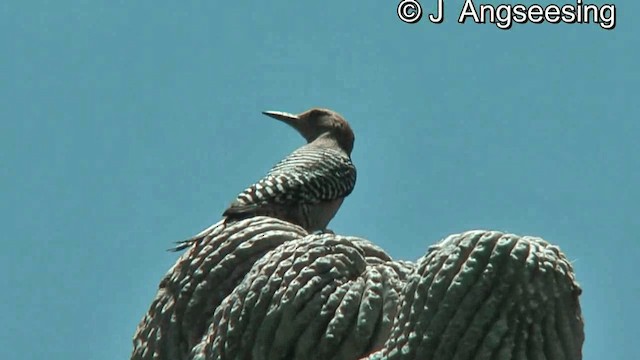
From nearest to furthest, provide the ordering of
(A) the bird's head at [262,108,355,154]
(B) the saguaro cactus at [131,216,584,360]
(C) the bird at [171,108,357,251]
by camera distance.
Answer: (B) the saguaro cactus at [131,216,584,360]
(C) the bird at [171,108,357,251]
(A) the bird's head at [262,108,355,154]

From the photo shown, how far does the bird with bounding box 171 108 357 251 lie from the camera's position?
11.2m

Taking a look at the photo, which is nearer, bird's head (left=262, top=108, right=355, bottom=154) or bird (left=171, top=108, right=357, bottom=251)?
bird (left=171, top=108, right=357, bottom=251)

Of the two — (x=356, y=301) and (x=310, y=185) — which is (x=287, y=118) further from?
(x=356, y=301)

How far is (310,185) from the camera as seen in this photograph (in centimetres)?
Answer: 1221

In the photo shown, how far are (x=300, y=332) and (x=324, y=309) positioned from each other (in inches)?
4.9

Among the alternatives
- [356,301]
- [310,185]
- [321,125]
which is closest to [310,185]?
[310,185]

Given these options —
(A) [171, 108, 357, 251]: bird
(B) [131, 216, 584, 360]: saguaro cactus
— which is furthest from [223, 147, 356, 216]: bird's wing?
(B) [131, 216, 584, 360]: saguaro cactus

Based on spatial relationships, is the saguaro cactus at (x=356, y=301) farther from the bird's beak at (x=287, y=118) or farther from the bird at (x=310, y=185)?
the bird's beak at (x=287, y=118)

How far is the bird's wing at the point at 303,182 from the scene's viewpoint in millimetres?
11234

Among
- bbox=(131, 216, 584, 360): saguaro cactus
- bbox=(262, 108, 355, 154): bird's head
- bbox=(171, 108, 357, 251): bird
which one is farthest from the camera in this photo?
bbox=(262, 108, 355, 154): bird's head

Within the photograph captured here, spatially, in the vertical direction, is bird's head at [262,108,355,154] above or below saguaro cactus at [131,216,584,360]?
above

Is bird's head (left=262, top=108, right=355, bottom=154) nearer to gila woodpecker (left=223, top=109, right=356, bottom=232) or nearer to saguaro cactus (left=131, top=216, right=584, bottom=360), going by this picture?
gila woodpecker (left=223, top=109, right=356, bottom=232)

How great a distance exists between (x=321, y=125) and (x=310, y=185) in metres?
3.50

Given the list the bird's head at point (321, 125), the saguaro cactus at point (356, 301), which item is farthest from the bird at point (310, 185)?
the saguaro cactus at point (356, 301)
